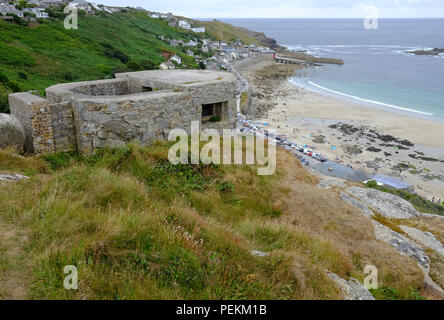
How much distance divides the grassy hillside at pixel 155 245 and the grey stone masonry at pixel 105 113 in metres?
0.90

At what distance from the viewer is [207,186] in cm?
845

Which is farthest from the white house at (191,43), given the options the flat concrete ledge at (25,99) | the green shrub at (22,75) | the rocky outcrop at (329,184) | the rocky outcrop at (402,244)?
the rocky outcrop at (402,244)

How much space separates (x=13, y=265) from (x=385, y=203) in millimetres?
11395

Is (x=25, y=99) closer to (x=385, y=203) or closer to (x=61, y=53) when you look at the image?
(x=385, y=203)

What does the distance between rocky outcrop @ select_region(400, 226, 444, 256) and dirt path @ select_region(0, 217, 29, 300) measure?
9254 millimetres

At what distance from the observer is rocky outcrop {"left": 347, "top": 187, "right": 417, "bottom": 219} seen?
36.2ft

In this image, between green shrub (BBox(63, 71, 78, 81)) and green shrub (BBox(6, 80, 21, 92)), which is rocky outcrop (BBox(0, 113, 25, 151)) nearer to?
green shrub (BBox(6, 80, 21, 92))

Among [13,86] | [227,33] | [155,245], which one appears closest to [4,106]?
[13,86]

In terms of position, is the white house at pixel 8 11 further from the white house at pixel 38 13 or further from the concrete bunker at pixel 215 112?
the concrete bunker at pixel 215 112

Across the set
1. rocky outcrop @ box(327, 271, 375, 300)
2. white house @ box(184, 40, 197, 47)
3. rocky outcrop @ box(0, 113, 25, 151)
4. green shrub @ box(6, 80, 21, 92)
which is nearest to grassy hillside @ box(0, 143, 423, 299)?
rocky outcrop @ box(327, 271, 375, 300)

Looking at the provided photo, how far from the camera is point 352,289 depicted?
5.05m

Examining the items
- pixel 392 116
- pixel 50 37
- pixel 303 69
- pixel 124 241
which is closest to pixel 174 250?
pixel 124 241
